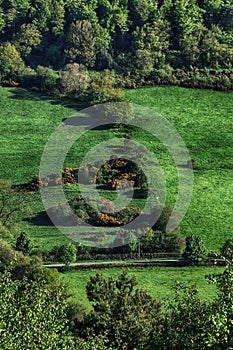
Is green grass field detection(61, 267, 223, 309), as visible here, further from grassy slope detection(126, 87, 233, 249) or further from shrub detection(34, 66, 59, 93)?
shrub detection(34, 66, 59, 93)

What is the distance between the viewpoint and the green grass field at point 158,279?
6094 centimetres

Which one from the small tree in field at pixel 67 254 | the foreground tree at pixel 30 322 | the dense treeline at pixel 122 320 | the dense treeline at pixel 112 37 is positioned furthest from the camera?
the dense treeline at pixel 112 37

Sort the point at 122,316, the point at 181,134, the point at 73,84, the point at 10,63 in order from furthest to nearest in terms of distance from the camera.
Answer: the point at 10,63 → the point at 73,84 → the point at 181,134 → the point at 122,316

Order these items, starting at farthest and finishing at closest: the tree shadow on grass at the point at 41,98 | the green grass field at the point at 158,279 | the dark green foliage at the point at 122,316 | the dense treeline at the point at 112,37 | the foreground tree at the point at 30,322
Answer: the dense treeline at the point at 112,37, the tree shadow on grass at the point at 41,98, the green grass field at the point at 158,279, the dark green foliage at the point at 122,316, the foreground tree at the point at 30,322

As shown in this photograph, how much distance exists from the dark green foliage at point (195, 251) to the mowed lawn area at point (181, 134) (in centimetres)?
302

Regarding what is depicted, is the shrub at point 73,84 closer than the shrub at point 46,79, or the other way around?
the shrub at point 73,84

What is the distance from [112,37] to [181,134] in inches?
1250

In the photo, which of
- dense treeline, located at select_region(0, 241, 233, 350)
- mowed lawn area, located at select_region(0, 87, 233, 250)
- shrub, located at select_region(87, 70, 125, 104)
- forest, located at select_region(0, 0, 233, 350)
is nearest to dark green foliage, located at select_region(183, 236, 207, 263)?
forest, located at select_region(0, 0, 233, 350)

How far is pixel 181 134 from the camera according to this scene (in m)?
94.1

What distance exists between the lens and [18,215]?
74625mm

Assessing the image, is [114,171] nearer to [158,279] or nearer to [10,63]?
[158,279]

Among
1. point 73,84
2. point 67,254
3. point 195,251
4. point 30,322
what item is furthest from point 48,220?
point 30,322

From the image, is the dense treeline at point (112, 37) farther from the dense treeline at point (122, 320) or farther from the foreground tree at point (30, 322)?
the foreground tree at point (30, 322)

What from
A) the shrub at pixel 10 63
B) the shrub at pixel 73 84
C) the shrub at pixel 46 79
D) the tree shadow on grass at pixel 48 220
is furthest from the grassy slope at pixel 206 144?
the shrub at pixel 10 63
